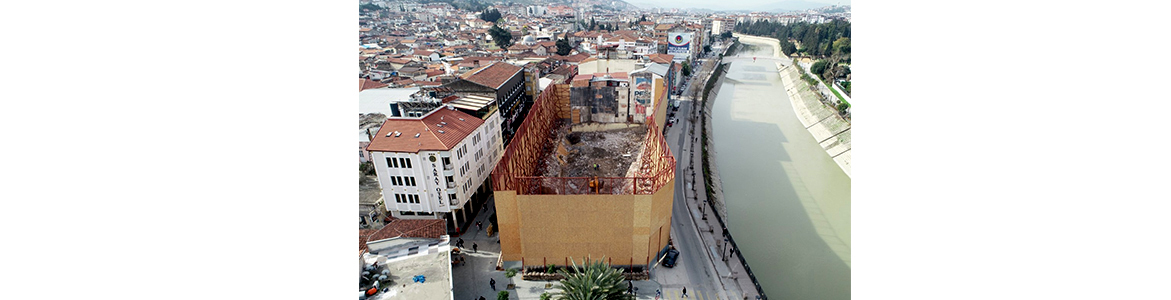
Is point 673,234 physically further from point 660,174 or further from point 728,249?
point 660,174

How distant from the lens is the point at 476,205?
15.4 m

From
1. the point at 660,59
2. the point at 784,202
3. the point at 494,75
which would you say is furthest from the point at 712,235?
the point at 660,59

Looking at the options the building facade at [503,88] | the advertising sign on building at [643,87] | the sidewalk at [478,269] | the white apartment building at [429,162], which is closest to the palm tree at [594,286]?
the sidewalk at [478,269]

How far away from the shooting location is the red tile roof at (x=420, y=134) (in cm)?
1198

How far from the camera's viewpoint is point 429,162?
40.2 feet

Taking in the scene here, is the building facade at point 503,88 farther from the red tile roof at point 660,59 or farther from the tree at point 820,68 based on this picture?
the tree at point 820,68

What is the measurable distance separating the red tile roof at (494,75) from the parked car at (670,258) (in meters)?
9.01

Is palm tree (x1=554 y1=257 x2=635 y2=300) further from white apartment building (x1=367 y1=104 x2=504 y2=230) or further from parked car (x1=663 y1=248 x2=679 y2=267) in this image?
white apartment building (x1=367 y1=104 x2=504 y2=230)

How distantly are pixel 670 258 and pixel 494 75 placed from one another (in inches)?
416

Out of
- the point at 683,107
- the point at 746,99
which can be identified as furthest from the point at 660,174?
the point at 746,99

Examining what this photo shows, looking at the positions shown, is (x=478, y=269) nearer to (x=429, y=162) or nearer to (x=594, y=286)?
(x=429, y=162)

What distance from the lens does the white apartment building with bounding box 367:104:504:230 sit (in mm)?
12094

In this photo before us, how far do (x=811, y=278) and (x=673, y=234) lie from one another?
3986mm

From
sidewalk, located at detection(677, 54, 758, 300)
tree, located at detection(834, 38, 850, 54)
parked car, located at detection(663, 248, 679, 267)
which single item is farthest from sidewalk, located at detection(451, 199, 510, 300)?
tree, located at detection(834, 38, 850, 54)
